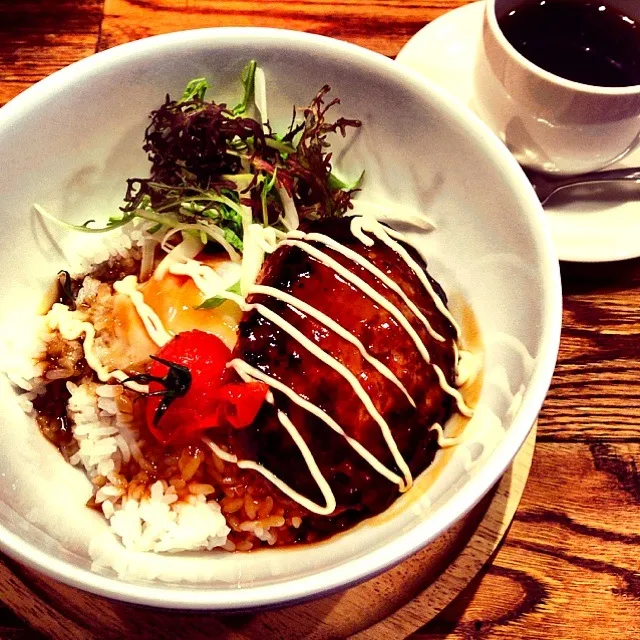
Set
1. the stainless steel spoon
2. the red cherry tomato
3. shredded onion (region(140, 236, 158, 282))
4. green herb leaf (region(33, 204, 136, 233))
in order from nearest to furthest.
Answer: the red cherry tomato
green herb leaf (region(33, 204, 136, 233))
shredded onion (region(140, 236, 158, 282))
the stainless steel spoon

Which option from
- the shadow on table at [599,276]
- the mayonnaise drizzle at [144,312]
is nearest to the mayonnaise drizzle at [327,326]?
the mayonnaise drizzle at [144,312]

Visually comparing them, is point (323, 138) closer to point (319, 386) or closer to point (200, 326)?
point (200, 326)

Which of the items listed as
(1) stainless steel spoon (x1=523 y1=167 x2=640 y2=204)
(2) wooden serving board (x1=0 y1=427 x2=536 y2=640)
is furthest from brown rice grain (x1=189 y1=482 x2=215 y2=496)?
(1) stainless steel spoon (x1=523 y1=167 x2=640 y2=204)

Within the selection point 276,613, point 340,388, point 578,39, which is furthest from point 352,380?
point 578,39

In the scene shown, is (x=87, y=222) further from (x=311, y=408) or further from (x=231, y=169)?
(x=311, y=408)

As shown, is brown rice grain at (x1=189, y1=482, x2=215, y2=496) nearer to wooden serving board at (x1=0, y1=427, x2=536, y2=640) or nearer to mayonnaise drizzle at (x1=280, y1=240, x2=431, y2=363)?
wooden serving board at (x1=0, y1=427, x2=536, y2=640)

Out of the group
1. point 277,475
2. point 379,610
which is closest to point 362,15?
point 277,475

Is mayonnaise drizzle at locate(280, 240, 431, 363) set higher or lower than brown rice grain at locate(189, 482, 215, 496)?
higher
